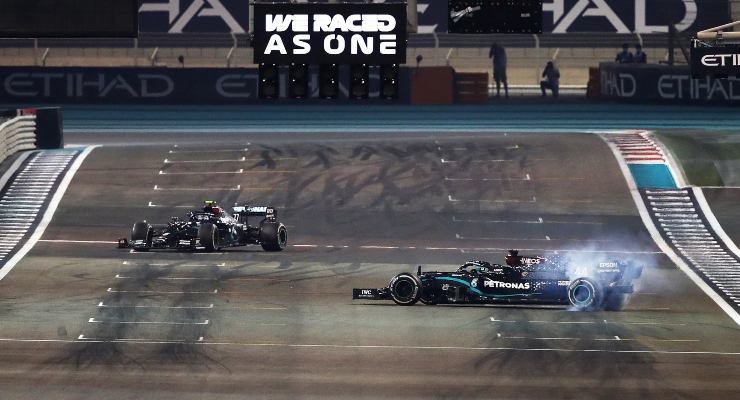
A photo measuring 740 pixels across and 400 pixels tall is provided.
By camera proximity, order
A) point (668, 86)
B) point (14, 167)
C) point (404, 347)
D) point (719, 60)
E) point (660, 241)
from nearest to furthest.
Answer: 1. point (404, 347)
2. point (719, 60)
3. point (660, 241)
4. point (14, 167)
5. point (668, 86)

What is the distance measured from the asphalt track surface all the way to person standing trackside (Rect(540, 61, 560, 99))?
12.5m

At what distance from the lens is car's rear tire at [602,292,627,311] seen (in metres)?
27.8

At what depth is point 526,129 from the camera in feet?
172

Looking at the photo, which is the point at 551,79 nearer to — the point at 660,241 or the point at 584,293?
the point at 660,241

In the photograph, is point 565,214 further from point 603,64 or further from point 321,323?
point 603,64

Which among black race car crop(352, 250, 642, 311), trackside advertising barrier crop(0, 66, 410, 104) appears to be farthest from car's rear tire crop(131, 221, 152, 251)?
trackside advertising barrier crop(0, 66, 410, 104)

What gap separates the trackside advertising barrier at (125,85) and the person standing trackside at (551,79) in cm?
679

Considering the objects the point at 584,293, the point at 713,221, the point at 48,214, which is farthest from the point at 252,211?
the point at 713,221

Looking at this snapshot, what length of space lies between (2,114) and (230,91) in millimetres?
14315

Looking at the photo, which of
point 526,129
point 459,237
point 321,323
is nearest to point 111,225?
point 459,237

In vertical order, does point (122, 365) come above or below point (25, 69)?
Answer: below

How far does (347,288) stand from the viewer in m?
29.8

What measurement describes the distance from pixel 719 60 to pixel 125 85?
111 ft

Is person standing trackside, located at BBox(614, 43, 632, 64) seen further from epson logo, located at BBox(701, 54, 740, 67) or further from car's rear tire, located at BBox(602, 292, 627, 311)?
car's rear tire, located at BBox(602, 292, 627, 311)
